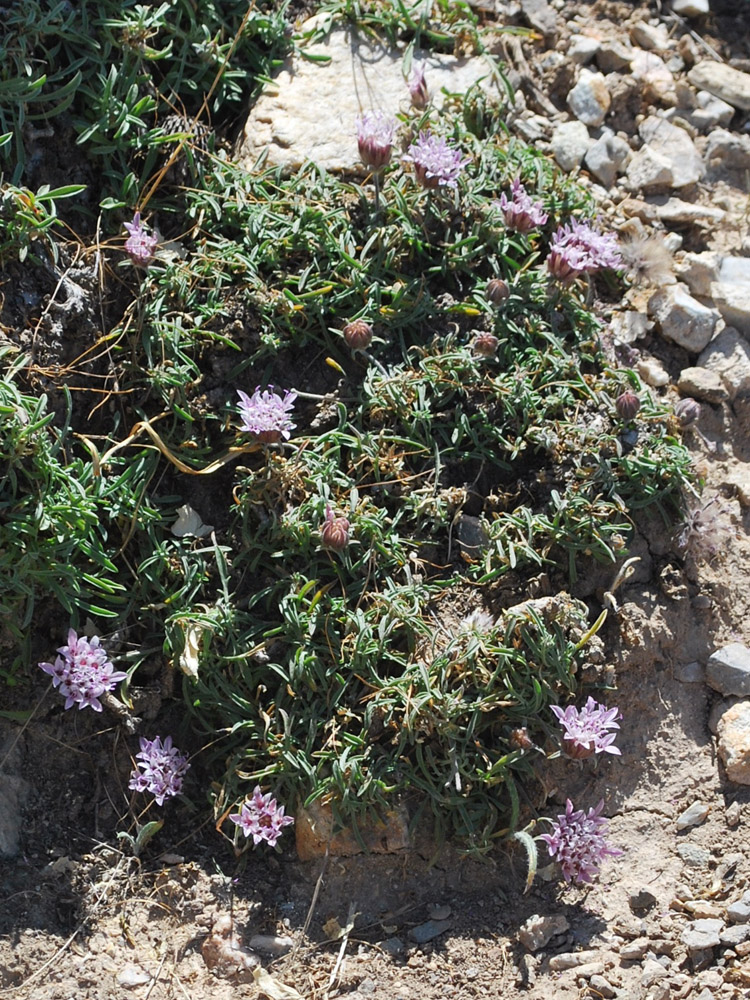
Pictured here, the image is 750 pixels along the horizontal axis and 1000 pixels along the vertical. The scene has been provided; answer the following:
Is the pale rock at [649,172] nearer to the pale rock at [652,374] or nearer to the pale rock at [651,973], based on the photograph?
the pale rock at [652,374]

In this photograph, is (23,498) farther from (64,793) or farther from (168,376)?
(64,793)

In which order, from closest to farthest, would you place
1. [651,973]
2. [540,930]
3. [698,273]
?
[651,973] → [540,930] → [698,273]

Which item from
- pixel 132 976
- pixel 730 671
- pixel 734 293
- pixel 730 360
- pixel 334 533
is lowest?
pixel 132 976

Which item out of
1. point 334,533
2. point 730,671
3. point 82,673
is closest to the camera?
point 82,673

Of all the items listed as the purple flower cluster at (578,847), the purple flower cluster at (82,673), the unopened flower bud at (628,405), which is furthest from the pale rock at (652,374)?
the purple flower cluster at (82,673)

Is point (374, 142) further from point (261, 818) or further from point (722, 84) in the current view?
point (261, 818)

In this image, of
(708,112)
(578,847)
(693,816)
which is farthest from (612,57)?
(578,847)
